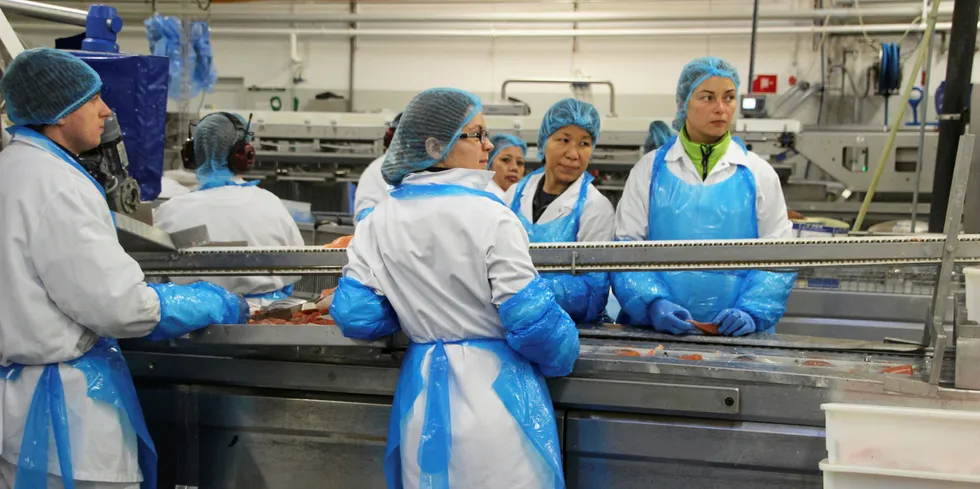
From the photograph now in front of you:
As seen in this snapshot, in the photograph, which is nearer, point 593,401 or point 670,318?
point 593,401

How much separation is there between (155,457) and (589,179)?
1336 mm

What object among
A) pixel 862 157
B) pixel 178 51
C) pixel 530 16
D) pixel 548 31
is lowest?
pixel 862 157

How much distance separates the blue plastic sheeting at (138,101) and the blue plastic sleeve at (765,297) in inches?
65.5

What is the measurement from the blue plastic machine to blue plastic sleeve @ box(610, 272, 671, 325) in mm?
1349

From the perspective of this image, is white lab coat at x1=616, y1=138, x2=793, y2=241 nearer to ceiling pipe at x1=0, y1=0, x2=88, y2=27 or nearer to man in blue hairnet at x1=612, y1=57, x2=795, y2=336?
man in blue hairnet at x1=612, y1=57, x2=795, y2=336

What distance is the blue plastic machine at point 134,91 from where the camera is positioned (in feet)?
7.70

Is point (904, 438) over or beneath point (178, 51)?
beneath

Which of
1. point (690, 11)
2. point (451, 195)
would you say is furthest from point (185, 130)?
point (690, 11)

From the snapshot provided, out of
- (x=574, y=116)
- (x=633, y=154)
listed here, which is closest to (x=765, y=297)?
(x=574, y=116)

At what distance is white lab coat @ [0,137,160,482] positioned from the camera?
1.75 metres

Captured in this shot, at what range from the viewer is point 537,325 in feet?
5.19

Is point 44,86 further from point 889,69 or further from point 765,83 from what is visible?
point 765,83

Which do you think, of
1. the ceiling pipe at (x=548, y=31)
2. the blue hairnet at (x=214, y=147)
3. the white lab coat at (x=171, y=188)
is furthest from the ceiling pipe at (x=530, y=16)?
the blue hairnet at (x=214, y=147)

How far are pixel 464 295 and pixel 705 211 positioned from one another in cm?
87
